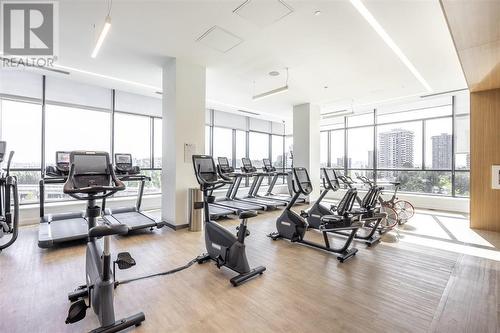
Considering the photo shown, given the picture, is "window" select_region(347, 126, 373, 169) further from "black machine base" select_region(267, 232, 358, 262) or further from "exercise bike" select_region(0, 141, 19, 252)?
"exercise bike" select_region(0, 141, 19, 252)

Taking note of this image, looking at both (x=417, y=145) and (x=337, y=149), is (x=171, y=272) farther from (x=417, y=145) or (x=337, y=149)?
(x=337, y=149)

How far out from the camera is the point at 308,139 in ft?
27.2

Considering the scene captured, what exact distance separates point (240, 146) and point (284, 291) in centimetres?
779

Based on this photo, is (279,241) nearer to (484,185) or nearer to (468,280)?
(468,280)

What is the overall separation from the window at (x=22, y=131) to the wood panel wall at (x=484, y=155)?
9935 mm

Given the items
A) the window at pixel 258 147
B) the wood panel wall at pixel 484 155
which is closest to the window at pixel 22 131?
the window at pixel 258 147

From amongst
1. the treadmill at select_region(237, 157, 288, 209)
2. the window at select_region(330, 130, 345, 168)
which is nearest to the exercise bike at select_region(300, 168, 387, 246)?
the treadmill at select_region(237, 157, 288, 209)

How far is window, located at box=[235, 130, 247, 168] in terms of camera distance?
32.1ft

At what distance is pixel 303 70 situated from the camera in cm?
543

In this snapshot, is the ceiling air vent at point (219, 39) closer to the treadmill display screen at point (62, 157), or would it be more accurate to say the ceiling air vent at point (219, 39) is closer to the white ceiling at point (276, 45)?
the white ceiling at point (276, 45)

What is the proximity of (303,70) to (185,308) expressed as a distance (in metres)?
5.12

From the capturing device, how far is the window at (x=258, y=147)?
33.9ft

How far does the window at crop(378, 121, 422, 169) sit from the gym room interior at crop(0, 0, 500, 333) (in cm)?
7

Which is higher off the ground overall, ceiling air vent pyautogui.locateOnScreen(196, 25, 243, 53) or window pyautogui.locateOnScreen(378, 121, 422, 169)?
ceiling air vent pyautogui.locateOnScreen(196, 25, 243, 53)
